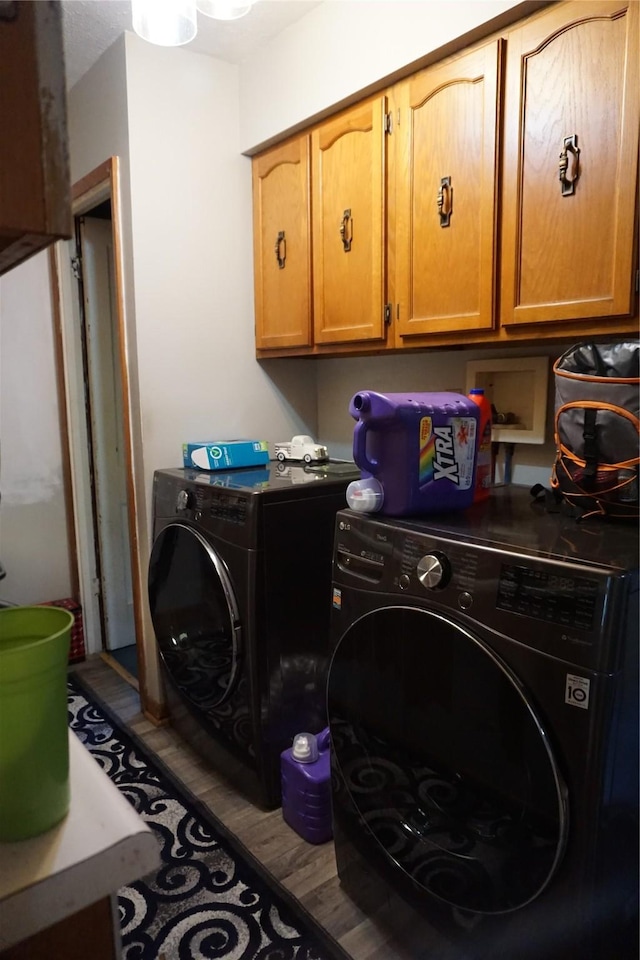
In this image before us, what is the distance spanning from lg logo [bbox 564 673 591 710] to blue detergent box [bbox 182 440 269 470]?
144 centimetres

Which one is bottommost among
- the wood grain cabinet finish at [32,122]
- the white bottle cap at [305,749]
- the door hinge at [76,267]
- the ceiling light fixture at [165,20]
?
the white bottle cap at [305,749]

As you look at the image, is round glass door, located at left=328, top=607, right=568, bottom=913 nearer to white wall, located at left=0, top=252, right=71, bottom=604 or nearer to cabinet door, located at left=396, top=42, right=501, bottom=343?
cabinet door, located at left=396, top=42, right=501, bottom=343

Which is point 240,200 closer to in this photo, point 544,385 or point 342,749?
Answer: point 544,385

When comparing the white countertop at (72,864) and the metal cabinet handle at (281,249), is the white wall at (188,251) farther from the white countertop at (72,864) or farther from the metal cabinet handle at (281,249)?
the white countertop at (72,864)

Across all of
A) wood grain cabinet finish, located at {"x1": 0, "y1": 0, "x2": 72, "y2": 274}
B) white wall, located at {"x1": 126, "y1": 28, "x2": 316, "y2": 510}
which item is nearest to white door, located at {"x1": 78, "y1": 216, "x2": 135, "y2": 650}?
white wall, located at {"x1": 126, "y1": 28, "x2": 316, "y2": 510}

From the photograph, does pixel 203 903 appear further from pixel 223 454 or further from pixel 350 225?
pixel 350 225

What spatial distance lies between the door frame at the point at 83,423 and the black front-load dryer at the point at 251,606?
33 centimetres

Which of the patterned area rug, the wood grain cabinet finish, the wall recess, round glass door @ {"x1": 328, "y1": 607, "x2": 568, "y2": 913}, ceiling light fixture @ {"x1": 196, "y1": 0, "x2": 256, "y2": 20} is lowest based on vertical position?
the patterned area rug

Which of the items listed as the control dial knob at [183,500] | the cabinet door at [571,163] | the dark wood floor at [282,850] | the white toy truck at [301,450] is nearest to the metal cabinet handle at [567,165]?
the cabinet door at [571,163]

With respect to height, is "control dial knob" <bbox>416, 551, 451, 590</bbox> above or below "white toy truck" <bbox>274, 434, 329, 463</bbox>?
below

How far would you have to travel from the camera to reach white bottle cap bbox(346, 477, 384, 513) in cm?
140

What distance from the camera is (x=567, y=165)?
55.4 inches

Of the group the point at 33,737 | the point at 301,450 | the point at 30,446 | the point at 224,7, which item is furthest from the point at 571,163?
the point at 30,446

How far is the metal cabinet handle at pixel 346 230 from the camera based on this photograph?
1985mm
